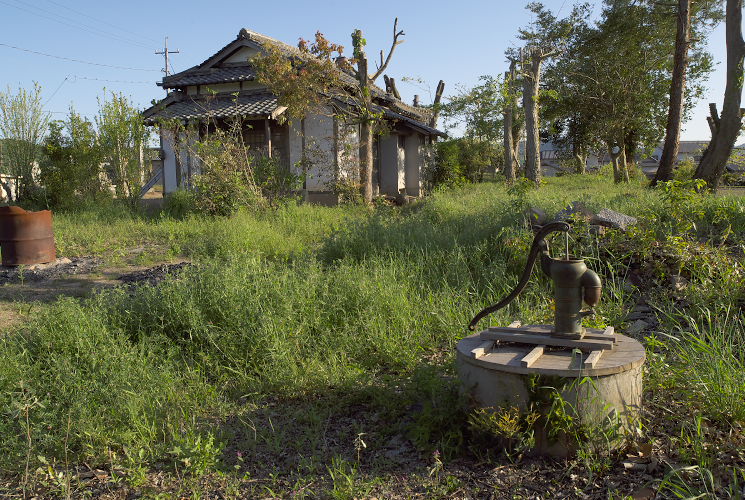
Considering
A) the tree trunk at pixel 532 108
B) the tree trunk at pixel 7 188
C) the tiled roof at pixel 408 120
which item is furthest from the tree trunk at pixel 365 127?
the tree trunk at pixel 7 188

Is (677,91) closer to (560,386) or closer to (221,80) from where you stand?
(221,80)

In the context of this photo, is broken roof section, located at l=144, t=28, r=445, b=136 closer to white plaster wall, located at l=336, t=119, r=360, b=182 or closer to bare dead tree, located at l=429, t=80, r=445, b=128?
white plaster wall, located at l=336, t=119, r=360, b=182

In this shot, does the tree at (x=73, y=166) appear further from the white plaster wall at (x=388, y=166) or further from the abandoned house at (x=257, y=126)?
the white plaster wall at (x=388, y=166)

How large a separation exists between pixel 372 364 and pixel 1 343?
271 cm

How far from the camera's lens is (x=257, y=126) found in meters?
16.6

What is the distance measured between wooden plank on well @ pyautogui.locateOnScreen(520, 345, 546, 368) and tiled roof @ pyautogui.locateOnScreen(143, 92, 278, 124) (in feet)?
39.9

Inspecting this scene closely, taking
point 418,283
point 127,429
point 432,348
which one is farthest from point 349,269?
point 127,429

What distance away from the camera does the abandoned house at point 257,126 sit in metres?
15.0

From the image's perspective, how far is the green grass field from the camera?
2.68m

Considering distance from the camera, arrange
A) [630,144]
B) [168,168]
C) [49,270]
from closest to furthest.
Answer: [49,270], [168,168], [630,144]

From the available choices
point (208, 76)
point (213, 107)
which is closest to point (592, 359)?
point (213, 107)

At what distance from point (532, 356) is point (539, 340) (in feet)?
0.80

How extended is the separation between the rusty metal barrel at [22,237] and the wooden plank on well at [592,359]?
25.7ft

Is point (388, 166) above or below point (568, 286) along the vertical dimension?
above
